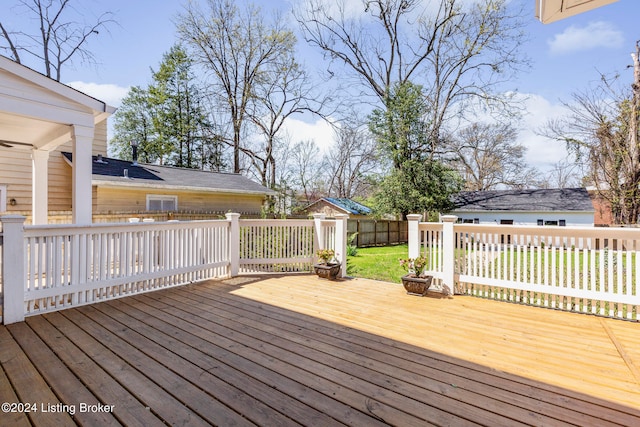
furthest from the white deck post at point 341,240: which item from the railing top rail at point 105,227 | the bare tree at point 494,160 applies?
the bare tree at point 494,160

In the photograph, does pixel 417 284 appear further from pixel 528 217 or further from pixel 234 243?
pixel 528 217

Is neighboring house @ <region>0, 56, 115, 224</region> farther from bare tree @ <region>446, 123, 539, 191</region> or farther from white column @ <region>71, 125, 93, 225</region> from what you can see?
bare tree @ <region>446, 123, 539, 191</region>

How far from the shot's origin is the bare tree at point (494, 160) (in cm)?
2041

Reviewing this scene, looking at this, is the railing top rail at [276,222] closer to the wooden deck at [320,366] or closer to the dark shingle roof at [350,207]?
the wooden deck at [320,366]

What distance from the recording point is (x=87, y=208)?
13.9 feet

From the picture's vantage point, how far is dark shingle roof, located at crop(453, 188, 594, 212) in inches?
723

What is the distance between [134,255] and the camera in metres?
4.36

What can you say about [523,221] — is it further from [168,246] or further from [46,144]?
[46,144]

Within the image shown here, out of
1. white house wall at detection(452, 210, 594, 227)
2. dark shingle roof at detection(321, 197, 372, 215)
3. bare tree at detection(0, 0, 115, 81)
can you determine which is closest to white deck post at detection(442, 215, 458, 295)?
dark shingle roof at detection(321, 197, 372, 215)

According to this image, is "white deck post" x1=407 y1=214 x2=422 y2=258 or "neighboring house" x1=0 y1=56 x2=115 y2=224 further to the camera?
"white deck post" x1=407 y1=214 x2=422 y2=258

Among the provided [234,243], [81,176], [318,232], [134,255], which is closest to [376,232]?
[318,232]

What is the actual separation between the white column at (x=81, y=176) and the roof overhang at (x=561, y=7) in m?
5.18

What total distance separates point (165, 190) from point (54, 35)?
8839 millimetres

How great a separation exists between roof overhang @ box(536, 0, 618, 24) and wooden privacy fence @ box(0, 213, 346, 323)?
428 cm
